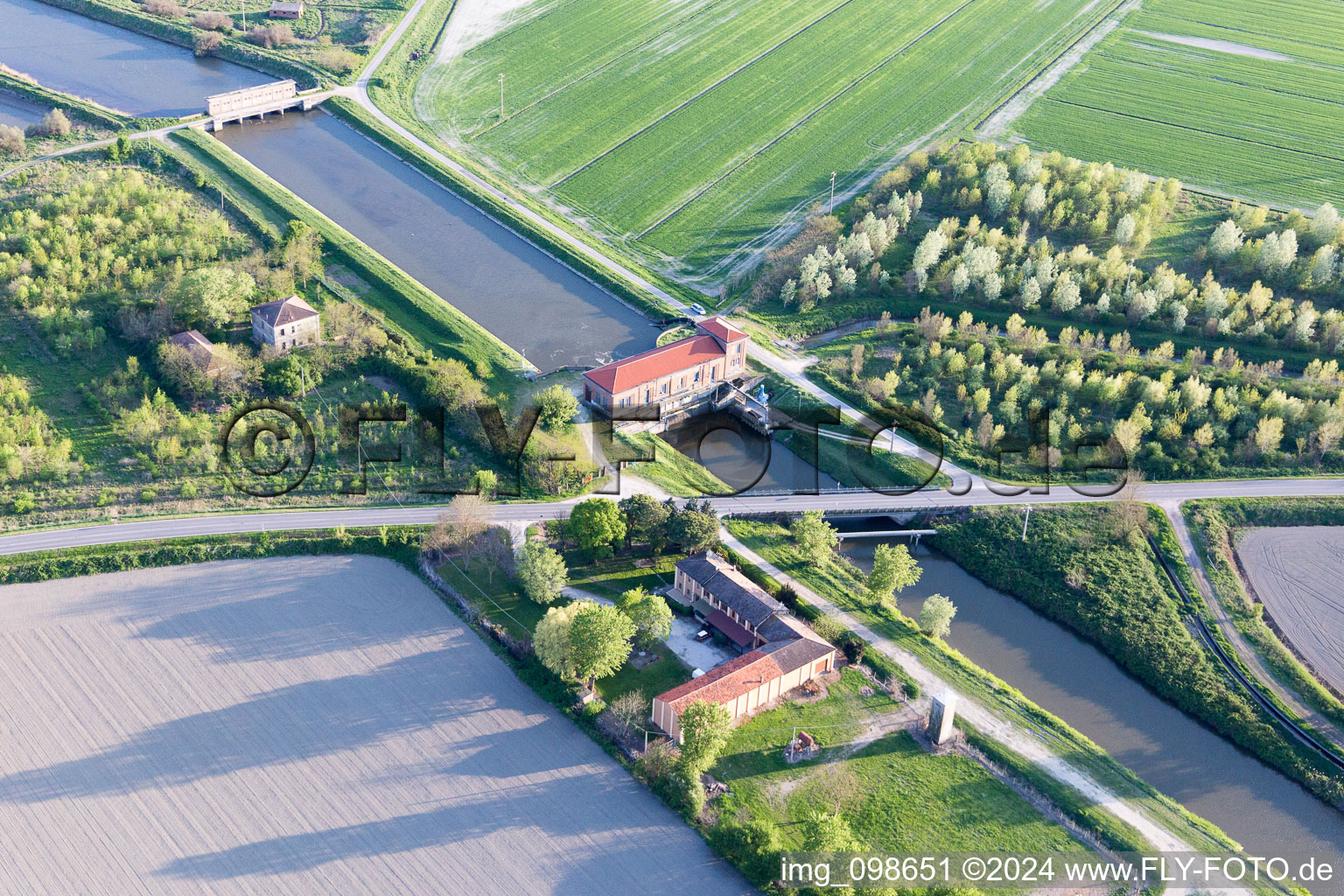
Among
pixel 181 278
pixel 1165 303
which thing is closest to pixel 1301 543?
pixel 1165 303

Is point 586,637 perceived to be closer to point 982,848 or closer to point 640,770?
point 640,770

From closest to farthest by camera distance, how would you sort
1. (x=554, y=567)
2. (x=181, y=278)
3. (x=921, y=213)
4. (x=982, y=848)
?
(x=982, y=848) → (x=554, y=567) → (x=181, y=278) → (x=921, y=213)

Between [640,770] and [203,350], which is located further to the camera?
[203,350]

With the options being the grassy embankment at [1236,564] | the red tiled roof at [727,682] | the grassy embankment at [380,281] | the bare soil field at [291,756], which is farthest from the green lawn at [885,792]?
the grassy embankment at [380,281]

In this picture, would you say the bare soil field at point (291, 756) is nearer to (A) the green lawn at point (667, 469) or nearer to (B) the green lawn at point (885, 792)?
(B) the green lawn at point (885, 792)

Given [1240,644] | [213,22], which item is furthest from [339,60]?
[1240,644]

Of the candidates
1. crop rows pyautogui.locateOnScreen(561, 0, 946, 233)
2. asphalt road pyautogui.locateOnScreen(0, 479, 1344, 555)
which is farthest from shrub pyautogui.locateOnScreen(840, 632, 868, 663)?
crop rows pyautogui.locateOnScreen(561, 0, 946, 233)

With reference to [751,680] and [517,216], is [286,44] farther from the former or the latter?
[751,680]
